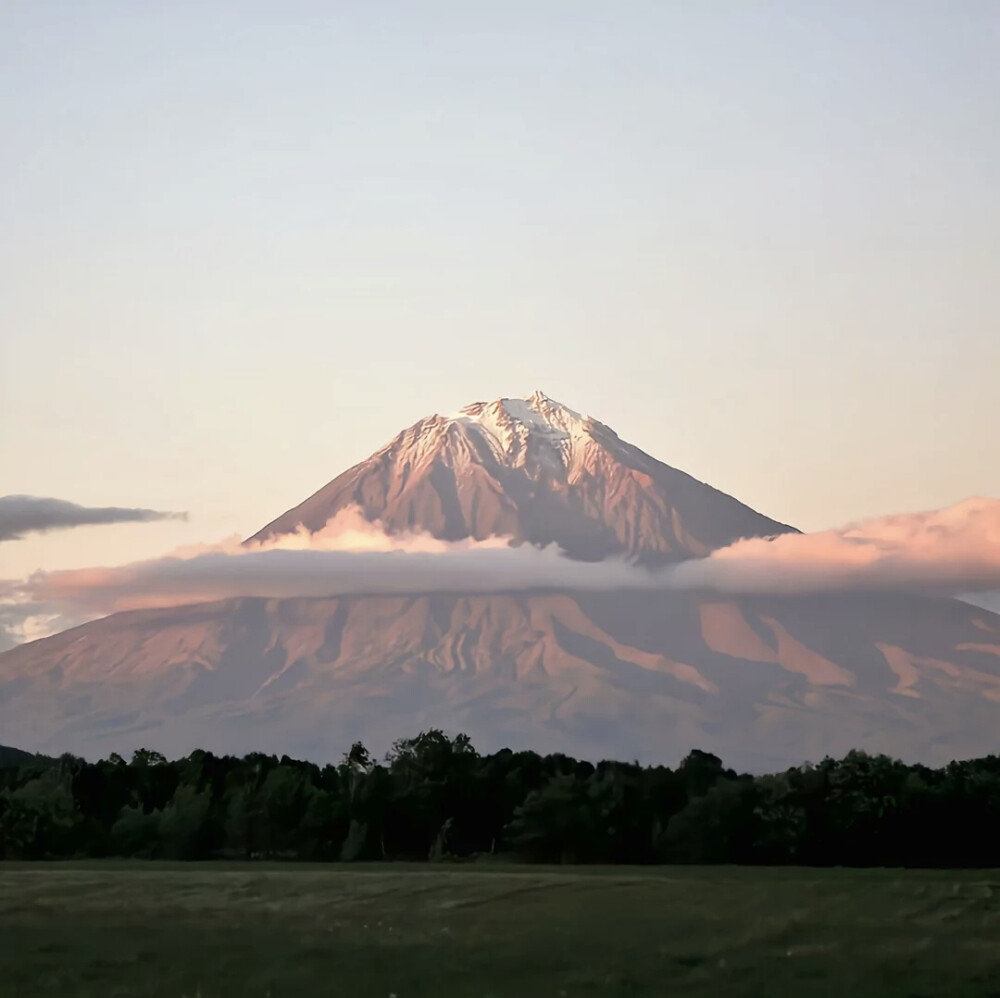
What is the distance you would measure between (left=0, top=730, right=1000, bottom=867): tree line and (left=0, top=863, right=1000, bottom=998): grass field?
44.9 meters

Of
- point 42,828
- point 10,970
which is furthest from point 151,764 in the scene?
point 10,970

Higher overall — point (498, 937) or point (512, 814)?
point (512, 814)

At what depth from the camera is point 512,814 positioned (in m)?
128

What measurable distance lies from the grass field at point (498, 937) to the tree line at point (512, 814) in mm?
44883

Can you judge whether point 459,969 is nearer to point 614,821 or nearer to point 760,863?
point 760,863

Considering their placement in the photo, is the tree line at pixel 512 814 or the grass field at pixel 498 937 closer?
the grass field at pixel 498 937

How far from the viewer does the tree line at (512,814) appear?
11219cm

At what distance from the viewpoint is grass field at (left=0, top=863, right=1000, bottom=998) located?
36.1 metres

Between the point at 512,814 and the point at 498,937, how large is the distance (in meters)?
84.0

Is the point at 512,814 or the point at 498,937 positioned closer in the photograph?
the point at 498,937

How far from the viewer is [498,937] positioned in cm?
4522

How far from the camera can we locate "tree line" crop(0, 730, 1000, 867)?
112188 millimetres

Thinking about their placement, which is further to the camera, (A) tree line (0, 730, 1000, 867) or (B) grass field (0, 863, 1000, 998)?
(A) tree line (0, 730, 1000, 867)

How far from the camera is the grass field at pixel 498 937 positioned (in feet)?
119
